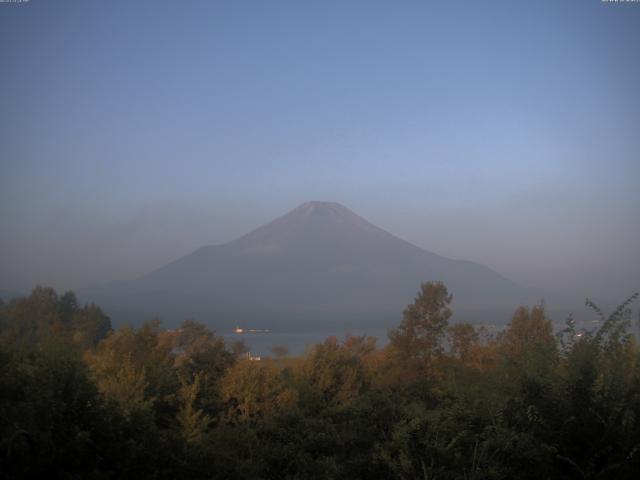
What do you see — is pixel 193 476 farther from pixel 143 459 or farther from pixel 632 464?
pixel 632 464

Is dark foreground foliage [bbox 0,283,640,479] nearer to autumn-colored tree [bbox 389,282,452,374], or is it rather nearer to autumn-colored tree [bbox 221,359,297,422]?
autumn-colored tree [bbox 221,359,297,422]

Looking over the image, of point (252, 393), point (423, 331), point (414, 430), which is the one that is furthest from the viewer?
point (423, 331)

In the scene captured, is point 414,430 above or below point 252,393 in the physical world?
above

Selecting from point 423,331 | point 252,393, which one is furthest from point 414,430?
point 423,331

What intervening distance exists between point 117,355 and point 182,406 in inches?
144

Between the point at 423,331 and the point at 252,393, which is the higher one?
the point at 423,331

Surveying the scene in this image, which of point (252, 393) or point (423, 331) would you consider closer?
point (252, 393)

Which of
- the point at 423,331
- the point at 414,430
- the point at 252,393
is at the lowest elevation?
the point at 252,393

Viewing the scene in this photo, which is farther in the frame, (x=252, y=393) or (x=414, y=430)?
(x=252, y=393)

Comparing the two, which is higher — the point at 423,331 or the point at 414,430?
the point at 414,430

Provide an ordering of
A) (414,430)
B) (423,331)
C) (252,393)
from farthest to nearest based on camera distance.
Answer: (423,331) < (252,393) < (414,430)

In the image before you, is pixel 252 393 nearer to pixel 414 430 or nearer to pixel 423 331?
pixel 414 430

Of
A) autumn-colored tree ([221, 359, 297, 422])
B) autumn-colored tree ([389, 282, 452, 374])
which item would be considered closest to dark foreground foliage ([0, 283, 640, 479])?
autumn-colored tree ([221, 359, 297, 422])

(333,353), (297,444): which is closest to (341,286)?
(333,353)
